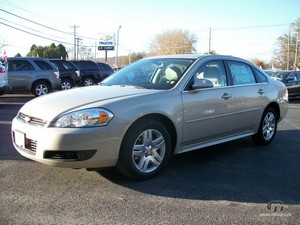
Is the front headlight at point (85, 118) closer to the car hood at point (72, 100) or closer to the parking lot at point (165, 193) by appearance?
the car hood at point (72, 100)

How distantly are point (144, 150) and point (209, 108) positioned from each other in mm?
1246

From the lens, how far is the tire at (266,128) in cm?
646

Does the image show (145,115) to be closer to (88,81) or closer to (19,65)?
(19,65)

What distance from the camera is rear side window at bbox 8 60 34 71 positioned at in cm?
1431

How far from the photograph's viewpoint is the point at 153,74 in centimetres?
532

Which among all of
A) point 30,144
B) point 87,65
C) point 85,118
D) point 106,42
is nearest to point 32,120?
point 30,144

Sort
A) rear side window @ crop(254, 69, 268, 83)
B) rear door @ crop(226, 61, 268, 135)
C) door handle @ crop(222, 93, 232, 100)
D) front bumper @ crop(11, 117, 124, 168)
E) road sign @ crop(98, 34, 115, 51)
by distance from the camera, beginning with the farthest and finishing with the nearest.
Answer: road sign @ crop(98, 34, 115, 51) < rear side window @ crop(254, 69, 268, 83) < rear door @ crop(226, 61, 268, 135) < door handle @ crop(222, 93, 232, 100) < front bumper @ crop(11, 117, 124, 168)

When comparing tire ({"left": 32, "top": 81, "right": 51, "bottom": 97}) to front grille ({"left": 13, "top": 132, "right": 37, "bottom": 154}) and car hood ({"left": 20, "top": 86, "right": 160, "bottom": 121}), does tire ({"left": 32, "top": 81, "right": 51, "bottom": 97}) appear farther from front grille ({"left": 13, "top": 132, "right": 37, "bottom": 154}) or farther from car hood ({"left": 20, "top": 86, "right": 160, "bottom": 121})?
front grille ({"left": 13, "top": 132, "right": 37, "bottom": 154})

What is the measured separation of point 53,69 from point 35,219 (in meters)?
12.4

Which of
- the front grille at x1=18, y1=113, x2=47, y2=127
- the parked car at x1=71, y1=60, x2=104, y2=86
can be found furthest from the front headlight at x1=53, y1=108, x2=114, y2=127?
the parked car at x1=71, y1=60, x2=104, y2=86

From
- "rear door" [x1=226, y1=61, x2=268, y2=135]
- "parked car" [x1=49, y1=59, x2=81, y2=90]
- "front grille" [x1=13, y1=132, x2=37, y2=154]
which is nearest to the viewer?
"front grille" [x1=13, y1=132, x2=37, y2=154]

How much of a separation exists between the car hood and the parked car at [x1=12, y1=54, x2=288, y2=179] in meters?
0.01

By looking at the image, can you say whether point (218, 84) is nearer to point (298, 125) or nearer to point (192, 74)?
point (192, 74)

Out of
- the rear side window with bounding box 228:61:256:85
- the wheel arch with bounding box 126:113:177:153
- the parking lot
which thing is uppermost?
the rear side window with bounding box 228:61:256:85
